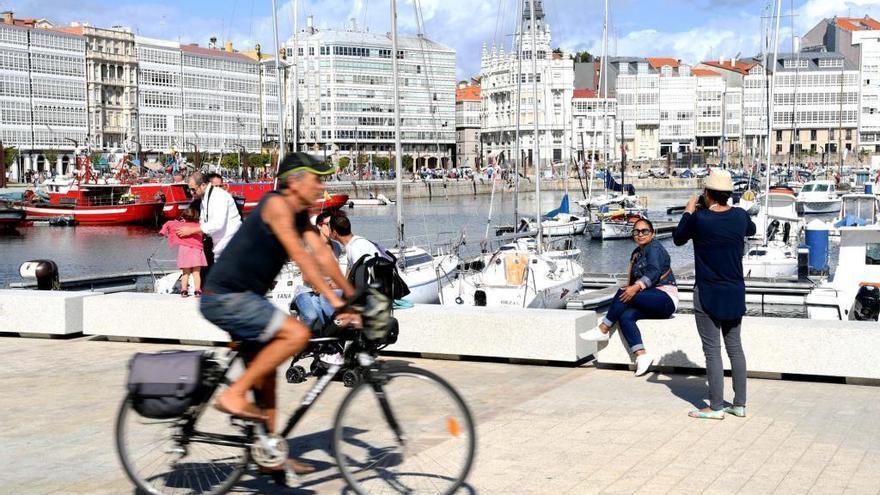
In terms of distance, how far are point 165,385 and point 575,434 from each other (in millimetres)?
3103

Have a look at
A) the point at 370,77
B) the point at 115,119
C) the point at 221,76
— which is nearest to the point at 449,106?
the point at 370,77

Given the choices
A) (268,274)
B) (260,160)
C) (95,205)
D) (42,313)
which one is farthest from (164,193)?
(268,274)

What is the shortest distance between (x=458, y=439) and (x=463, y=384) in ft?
13.9

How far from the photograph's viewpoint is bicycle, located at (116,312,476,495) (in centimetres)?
635

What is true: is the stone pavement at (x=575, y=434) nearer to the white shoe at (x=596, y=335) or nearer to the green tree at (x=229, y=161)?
the white shoe at (x=596, y=335)

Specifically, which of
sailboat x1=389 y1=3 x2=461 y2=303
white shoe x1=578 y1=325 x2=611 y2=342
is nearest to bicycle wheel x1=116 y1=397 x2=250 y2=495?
white shoe x1=578 y1=325 x2=611 y2=342

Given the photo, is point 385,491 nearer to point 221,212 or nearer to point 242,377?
point 242,377

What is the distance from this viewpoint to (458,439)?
6.36 metres

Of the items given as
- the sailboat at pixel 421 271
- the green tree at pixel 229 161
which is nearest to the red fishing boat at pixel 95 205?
the sailboat at pixel 421 271

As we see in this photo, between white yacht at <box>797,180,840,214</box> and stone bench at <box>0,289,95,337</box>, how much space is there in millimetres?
77099

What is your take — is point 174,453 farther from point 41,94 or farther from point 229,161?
point 229,161

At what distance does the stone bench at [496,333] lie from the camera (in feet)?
37.2

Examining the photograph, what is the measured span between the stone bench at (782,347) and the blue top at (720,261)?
201 centimetres

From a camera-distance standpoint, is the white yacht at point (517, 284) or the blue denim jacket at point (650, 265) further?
the white yacht at point (517, 284)
